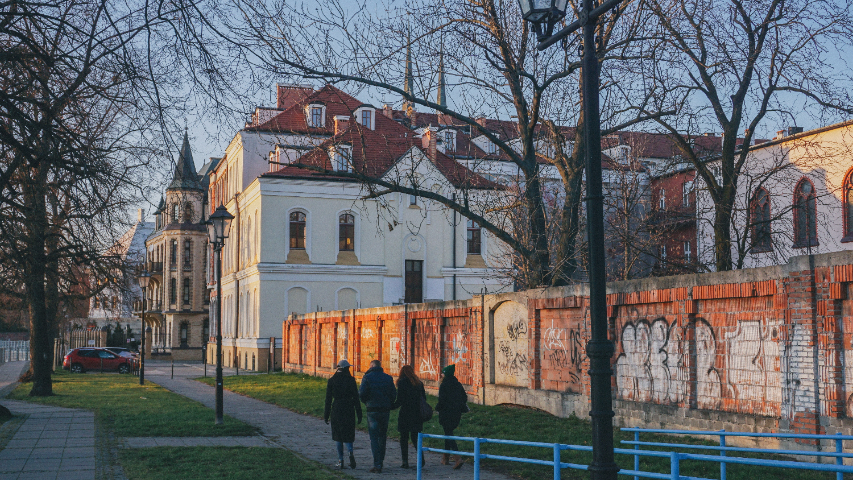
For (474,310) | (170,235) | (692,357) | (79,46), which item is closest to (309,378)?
(474,310)

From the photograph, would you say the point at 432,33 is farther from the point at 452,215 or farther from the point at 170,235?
the point at 170,235

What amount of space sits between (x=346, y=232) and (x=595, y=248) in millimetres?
41992

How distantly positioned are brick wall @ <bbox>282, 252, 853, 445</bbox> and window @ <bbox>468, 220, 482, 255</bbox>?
90.5 feet

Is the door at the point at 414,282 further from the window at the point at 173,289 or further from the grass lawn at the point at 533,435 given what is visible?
the window at the point at 173,289

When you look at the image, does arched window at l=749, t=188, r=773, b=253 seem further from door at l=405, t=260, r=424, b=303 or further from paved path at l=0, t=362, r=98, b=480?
door at l=405, t=260, r=424, b=303

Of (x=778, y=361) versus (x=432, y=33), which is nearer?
(x=778, y=361)

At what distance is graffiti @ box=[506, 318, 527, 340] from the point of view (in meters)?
19.2

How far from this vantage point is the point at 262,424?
18875 millimetres

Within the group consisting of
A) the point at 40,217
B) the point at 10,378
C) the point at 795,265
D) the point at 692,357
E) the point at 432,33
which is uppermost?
the point at 432,33

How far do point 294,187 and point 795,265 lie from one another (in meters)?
37.6

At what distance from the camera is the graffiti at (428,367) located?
24.1 meters

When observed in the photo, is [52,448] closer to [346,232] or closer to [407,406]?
[407,406]

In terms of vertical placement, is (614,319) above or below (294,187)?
below

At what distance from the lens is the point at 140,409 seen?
21828 mm
